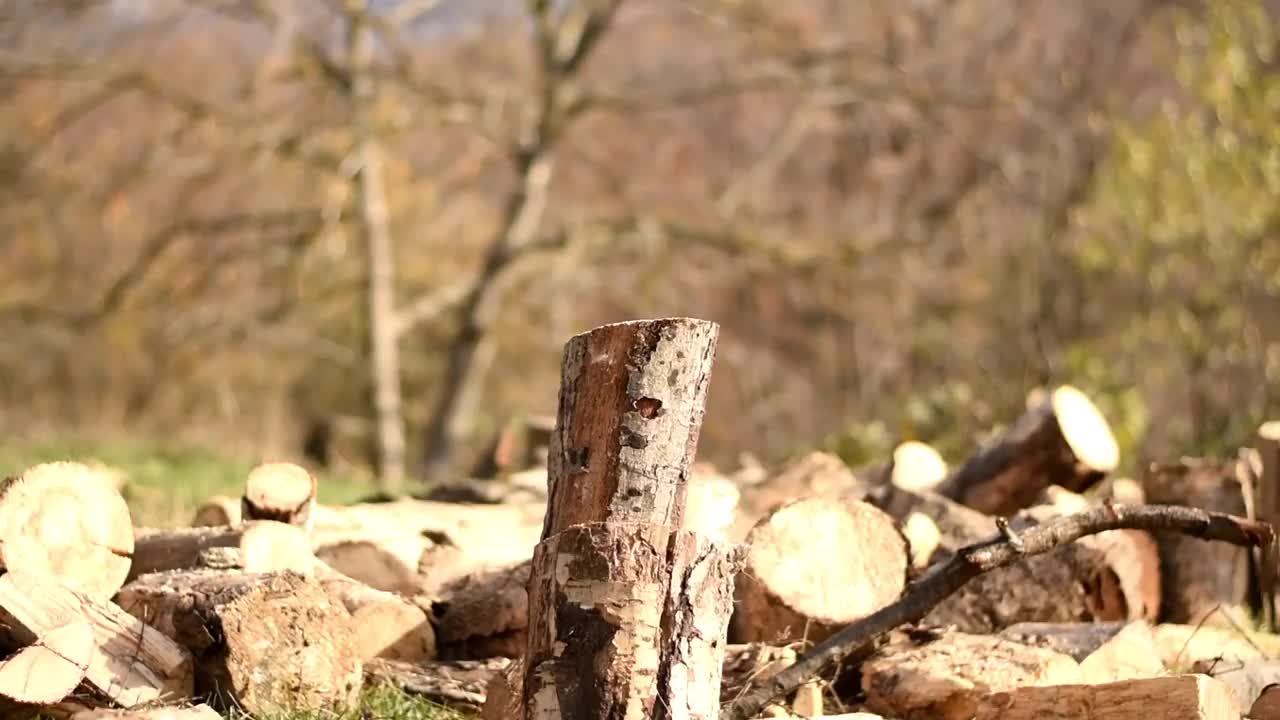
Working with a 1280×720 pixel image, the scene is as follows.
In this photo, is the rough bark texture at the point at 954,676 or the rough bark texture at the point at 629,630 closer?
the rough bark texture at the point at 629,630

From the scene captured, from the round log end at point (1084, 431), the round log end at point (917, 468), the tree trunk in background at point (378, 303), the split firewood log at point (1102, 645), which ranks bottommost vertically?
the split firewood log at point (1102, 645)

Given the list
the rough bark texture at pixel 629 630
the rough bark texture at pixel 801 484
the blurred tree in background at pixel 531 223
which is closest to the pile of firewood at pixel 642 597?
the rough bark texture at pixel 629 630

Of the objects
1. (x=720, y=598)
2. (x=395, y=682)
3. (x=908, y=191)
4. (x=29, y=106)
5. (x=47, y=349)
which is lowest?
(x=395, y=682)

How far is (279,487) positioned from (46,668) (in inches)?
46.9

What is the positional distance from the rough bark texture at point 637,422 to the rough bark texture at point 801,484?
2.33 metres

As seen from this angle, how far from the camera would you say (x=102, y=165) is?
1558cm

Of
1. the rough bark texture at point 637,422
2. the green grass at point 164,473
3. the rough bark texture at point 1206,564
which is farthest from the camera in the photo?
the green grass at point 164,473

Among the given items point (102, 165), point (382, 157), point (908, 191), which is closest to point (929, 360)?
point (908, 191)

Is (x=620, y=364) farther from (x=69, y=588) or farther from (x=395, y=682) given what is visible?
(x=69, y=588)

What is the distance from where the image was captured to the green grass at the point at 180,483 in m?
3.36

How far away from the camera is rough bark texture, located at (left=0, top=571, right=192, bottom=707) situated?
308 centimetres

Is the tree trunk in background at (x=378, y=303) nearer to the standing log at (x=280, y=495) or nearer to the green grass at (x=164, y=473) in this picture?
the green grass at (x=164, y=473)

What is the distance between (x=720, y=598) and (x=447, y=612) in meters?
1.31

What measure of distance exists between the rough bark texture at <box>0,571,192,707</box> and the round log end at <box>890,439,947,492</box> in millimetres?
A: 2968
